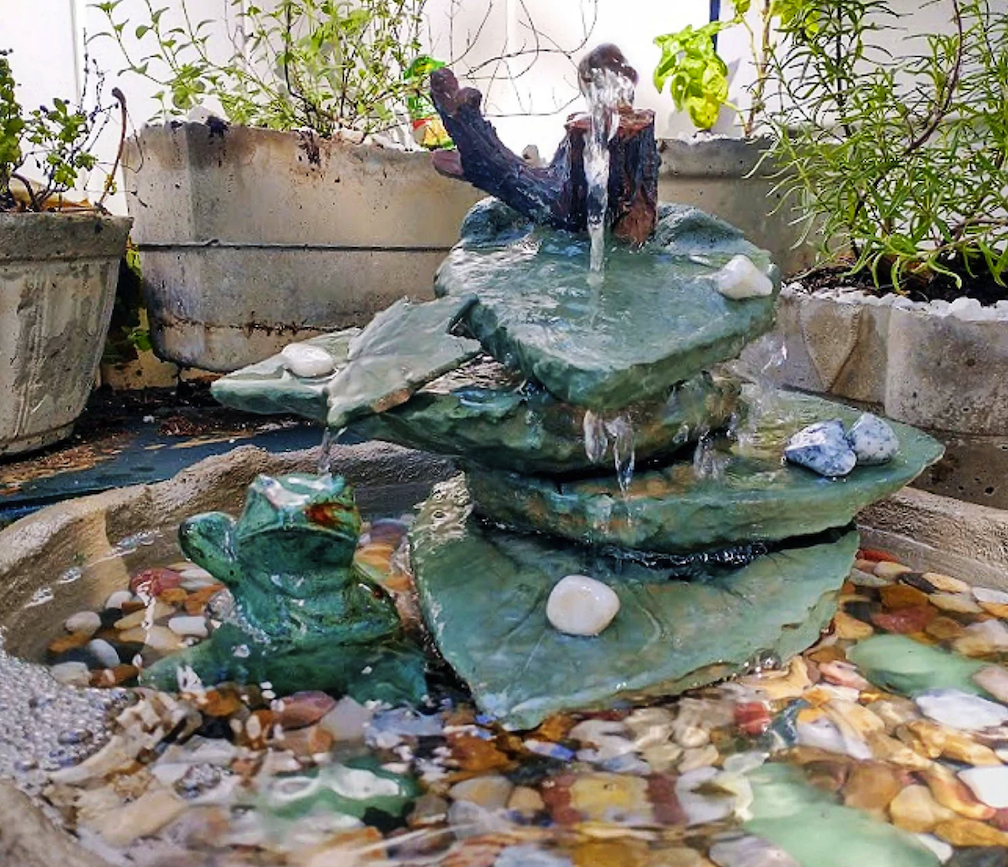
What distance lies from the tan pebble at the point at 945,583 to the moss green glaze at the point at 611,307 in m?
0.52

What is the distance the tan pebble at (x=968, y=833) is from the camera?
2.68 feet

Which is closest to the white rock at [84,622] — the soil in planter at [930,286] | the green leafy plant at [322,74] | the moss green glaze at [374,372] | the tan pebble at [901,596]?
the moss green glaze at [374,372]

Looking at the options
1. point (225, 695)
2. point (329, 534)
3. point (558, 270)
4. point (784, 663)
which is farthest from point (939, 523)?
point (225, 695)

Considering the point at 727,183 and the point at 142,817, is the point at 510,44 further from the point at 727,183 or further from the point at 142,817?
the point at 142,817

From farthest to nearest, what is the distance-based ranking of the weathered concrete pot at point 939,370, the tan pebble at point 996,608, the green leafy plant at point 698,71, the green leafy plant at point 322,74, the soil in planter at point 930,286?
1. the green leafy plant at point 698,71
2. the green leafy plant at point 322,74
3. the soil in planter at point 930,286
4. the weathered concrete pot at point 939,370
5. the tan pebble at point 996,608

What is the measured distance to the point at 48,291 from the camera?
2.00 m

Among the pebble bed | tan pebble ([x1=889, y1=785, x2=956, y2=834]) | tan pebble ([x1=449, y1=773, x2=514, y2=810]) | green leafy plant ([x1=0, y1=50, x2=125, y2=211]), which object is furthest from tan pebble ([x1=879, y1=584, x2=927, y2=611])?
green leafy plant ([x1=0, y1=50, x2=125, y2=211])

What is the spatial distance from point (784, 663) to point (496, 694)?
0.36 meters

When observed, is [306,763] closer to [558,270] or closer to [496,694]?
[496,694]

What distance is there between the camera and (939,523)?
57.9 inches

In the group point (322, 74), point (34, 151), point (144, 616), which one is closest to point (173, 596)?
point (144, 616)

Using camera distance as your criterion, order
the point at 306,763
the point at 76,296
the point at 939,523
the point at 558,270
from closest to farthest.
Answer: the point at 306,763
the point at 558,270
the point at 939,523
the point at 76,296

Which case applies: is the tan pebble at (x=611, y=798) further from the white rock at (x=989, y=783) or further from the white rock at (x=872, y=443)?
the white rock at (x=872, y=443)

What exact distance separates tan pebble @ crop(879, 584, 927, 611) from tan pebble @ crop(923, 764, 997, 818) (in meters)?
0.42
